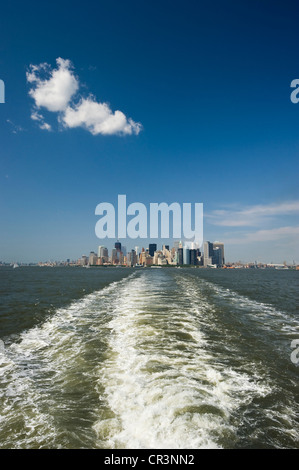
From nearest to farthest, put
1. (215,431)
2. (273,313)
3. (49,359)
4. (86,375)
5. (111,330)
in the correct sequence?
(215,431), (86,375), (49,359), (111,330), (273,313)

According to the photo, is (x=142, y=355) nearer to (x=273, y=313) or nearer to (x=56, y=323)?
(x=56, y=323)

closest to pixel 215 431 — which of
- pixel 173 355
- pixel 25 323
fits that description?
pixel 173 355

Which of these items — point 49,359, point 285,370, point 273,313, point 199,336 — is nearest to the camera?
point 285,370

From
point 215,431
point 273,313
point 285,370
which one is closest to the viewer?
point 215,431

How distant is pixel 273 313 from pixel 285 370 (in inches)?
473

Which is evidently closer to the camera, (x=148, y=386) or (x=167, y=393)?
(x=167, y=393)

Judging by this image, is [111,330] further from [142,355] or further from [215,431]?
[215,431]

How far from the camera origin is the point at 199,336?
12.8 meters

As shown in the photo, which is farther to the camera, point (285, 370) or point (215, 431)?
point (285, 370)
